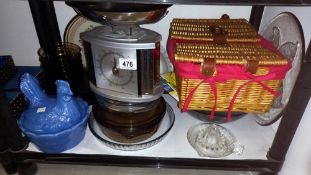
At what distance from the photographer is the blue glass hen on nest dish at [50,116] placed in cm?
75

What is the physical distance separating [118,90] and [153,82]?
0.11m

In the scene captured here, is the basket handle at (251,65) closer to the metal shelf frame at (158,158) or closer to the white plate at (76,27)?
the metal shelf frame at (158,158)

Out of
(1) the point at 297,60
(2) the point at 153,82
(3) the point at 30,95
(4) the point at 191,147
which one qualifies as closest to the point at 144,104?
(2) the point at 153,82

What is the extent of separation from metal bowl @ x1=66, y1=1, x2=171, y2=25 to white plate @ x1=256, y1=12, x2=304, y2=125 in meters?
0.40

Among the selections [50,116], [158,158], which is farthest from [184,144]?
[50,116]

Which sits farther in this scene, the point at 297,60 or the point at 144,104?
the point at 144,104

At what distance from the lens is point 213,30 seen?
83 cm

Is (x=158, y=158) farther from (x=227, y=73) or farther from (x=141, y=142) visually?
(x=227, y=73)

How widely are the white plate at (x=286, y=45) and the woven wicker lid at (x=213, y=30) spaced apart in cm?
7

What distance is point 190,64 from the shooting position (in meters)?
0.68

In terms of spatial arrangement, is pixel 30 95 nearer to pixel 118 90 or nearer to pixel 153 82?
pixel 118 90

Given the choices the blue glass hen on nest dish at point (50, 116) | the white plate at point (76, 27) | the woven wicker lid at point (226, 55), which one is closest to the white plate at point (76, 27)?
the white plate at point (76, 27)

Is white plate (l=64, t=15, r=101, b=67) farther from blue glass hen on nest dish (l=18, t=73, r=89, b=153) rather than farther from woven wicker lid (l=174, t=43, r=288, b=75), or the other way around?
woven wicker lid (l=174, t=43, r=288, b=75)

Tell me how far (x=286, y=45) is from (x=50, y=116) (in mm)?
750
